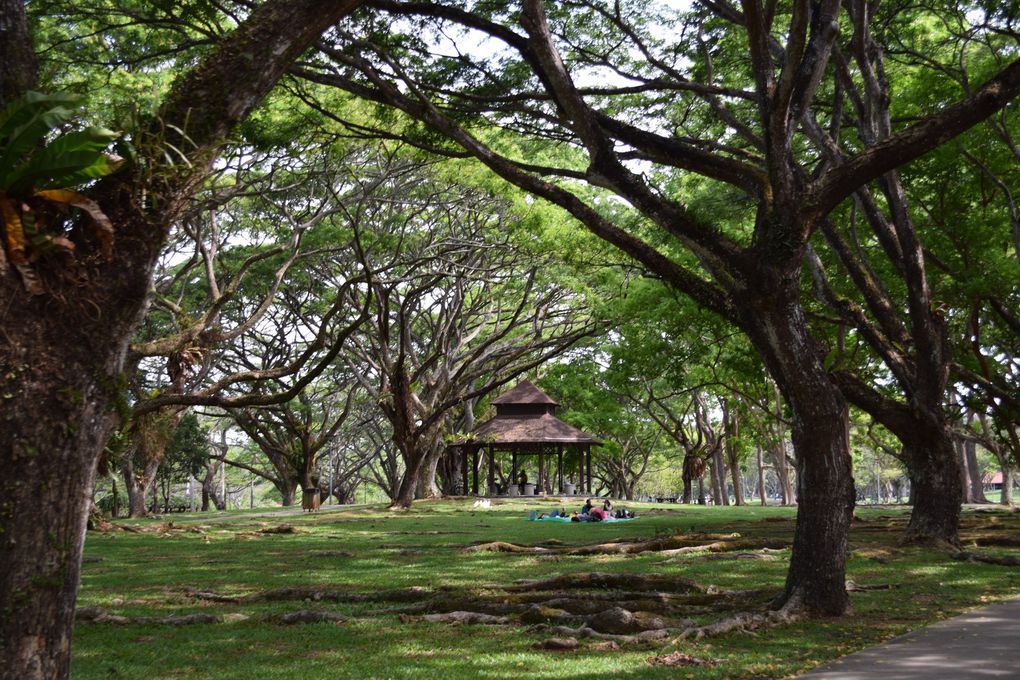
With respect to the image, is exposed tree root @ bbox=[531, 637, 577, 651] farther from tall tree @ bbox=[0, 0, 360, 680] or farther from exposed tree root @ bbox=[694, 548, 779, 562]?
exposed tree root @ bbox=[694, 548, 779, 562]

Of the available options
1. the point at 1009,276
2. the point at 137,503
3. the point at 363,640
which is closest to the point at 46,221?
the point at 363,640

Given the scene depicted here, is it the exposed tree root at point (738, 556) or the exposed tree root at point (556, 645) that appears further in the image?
the exposed tree root at point (738, 556)

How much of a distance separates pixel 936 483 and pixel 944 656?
26.6ft

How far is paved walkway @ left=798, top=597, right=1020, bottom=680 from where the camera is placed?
5.52m

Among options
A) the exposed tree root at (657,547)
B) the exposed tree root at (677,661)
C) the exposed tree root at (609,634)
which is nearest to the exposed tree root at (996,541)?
the exposed tree root at (657,547)

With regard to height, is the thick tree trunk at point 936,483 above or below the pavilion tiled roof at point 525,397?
below

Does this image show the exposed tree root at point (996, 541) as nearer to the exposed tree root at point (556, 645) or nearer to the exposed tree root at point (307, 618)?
the exposed tree root at point (556, 645)

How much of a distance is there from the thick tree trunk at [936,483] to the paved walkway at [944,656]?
6.22 metres

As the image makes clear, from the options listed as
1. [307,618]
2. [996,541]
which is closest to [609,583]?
[307,618]

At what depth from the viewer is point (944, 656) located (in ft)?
19.8

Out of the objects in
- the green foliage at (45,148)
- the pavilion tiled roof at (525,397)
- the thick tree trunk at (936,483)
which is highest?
the pavilion tiled roof at (525,397)

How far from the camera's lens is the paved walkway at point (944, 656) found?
18.1 ft

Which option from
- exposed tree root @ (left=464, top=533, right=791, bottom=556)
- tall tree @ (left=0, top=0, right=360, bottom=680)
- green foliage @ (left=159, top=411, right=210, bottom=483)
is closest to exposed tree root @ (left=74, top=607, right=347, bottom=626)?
tall tree @ (left=0, top=0, right=360, bottom=680)

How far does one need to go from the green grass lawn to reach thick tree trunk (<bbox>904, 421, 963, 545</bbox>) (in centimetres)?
68
